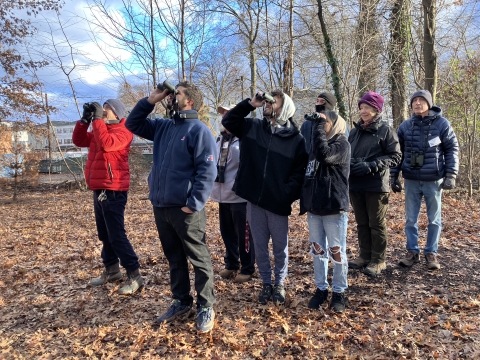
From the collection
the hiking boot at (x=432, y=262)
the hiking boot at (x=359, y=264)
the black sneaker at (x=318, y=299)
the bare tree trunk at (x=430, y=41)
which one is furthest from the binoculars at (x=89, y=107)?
the bare tree trunk at (x=430, y=41)

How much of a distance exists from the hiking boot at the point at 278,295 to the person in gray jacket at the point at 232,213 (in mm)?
729

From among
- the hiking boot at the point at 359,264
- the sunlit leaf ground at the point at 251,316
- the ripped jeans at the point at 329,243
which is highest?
the ripped jeans at the point at 329,243

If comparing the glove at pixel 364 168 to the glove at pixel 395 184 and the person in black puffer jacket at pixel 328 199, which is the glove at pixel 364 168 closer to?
the person in black puffer jacket at pixel 328 199

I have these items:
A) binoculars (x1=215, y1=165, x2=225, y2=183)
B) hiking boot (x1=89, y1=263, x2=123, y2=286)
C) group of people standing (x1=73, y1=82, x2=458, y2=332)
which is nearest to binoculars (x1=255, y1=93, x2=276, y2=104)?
group of people standing (x1=73, y1=82, x2=458, y2=332)

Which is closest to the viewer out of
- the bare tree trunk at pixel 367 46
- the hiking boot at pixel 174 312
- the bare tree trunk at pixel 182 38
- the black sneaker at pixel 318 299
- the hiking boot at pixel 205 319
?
the hiking boot at pixel 205 319

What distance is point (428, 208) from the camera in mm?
4637

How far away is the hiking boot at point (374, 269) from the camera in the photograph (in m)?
4.46

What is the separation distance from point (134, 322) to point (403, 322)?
9.01 feet

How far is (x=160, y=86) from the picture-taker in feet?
10.8

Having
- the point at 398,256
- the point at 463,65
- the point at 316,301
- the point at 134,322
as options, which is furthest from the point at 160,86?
the point at 463,65

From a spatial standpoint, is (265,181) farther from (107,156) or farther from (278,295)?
(107,156)

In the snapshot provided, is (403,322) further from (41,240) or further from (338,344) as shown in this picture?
(41,240)

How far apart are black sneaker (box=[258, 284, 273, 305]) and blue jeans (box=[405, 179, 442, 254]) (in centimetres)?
218

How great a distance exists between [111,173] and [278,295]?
2437mm
